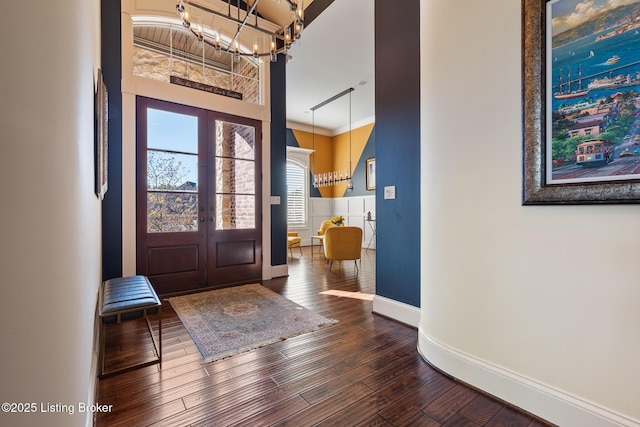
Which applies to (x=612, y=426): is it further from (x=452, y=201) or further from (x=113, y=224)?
(x=113, y=224)

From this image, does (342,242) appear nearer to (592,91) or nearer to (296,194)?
(592,91)

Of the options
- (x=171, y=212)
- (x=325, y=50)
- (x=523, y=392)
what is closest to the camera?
(x=523, y=392)

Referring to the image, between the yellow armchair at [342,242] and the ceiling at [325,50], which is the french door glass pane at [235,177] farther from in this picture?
the ceiling at [325,50]

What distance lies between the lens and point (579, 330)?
1401 millimetres

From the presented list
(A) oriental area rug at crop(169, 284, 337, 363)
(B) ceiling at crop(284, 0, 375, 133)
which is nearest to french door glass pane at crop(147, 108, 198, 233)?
(A) oriental area rug at crop(169, 284, 337, 363)

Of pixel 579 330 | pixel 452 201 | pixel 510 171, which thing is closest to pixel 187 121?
pixel 452 201

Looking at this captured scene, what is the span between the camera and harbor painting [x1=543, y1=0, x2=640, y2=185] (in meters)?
1.27

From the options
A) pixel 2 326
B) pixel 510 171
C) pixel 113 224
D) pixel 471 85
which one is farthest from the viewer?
pixel 113 224

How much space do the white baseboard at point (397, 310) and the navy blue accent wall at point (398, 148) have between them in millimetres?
47

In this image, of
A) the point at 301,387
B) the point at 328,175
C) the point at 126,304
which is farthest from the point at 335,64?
the point at 301,387

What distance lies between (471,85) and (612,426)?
1.90 metres

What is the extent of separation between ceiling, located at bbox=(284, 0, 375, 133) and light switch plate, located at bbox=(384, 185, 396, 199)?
1.78m

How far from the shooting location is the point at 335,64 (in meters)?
5.37

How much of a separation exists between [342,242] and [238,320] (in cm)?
253
